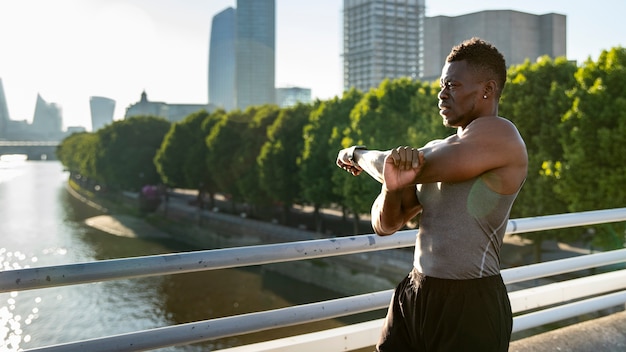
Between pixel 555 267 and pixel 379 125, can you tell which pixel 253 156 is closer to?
pixel 379 125

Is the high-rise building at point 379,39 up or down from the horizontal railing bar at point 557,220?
up

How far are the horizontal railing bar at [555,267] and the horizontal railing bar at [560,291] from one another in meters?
0.10

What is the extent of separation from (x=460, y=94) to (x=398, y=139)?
28.6m

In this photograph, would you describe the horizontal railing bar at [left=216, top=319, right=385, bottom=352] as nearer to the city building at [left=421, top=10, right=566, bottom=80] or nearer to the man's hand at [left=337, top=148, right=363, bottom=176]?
the man's hand at [left=337, top=148, right=363, bottom=176]

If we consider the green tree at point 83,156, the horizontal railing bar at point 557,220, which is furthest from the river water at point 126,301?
the green tree at point 83,156

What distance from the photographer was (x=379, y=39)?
6280 inches

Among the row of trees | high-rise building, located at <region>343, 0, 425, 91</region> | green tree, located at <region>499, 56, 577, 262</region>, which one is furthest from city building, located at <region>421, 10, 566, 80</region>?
green tree, located at <region>499, 56, 577, 262</region>

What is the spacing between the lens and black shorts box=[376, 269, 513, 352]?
225 centimetres

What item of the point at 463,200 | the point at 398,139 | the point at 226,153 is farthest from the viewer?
the point at 226,153

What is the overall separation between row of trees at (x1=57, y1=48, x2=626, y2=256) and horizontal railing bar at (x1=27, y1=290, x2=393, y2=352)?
19.1m

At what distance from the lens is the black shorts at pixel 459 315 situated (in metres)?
2.25

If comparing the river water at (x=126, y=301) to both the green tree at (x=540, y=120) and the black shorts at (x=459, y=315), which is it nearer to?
the green tree at (x=540, y=120)

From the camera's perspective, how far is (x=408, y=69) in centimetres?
16825

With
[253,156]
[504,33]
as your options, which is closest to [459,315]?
[253,156]
